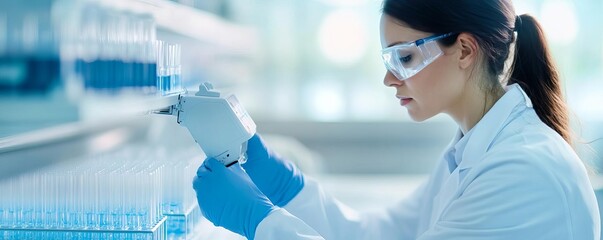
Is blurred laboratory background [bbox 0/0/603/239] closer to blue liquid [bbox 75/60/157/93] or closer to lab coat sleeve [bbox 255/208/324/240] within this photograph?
blue liquid [bbox 75/60/157/93]

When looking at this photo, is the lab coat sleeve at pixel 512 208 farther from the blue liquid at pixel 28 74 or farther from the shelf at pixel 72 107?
the blue liquid at pixel 28 74

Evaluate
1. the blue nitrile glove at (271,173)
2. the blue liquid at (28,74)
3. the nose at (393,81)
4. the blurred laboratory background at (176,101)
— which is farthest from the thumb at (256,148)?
the blue liquid at (28,74)

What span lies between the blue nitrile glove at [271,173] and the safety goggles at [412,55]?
47 cm


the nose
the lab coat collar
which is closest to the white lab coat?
the lab coat collar

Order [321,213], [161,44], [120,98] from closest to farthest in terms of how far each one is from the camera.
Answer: [120,98] → [161,44] → [321,213]

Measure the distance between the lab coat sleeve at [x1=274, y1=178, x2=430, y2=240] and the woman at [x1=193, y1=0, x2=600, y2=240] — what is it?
111mm

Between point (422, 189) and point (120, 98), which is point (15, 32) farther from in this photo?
point (422, 189)

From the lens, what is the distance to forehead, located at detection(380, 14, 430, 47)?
174 cm

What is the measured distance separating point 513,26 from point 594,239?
59 centimetres

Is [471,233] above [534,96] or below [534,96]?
below

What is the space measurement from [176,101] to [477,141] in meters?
0.77

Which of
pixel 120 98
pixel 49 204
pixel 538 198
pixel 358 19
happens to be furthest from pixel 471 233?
pixel 358 19

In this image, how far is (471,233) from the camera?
1528 mm

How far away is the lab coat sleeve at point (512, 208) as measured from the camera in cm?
151
